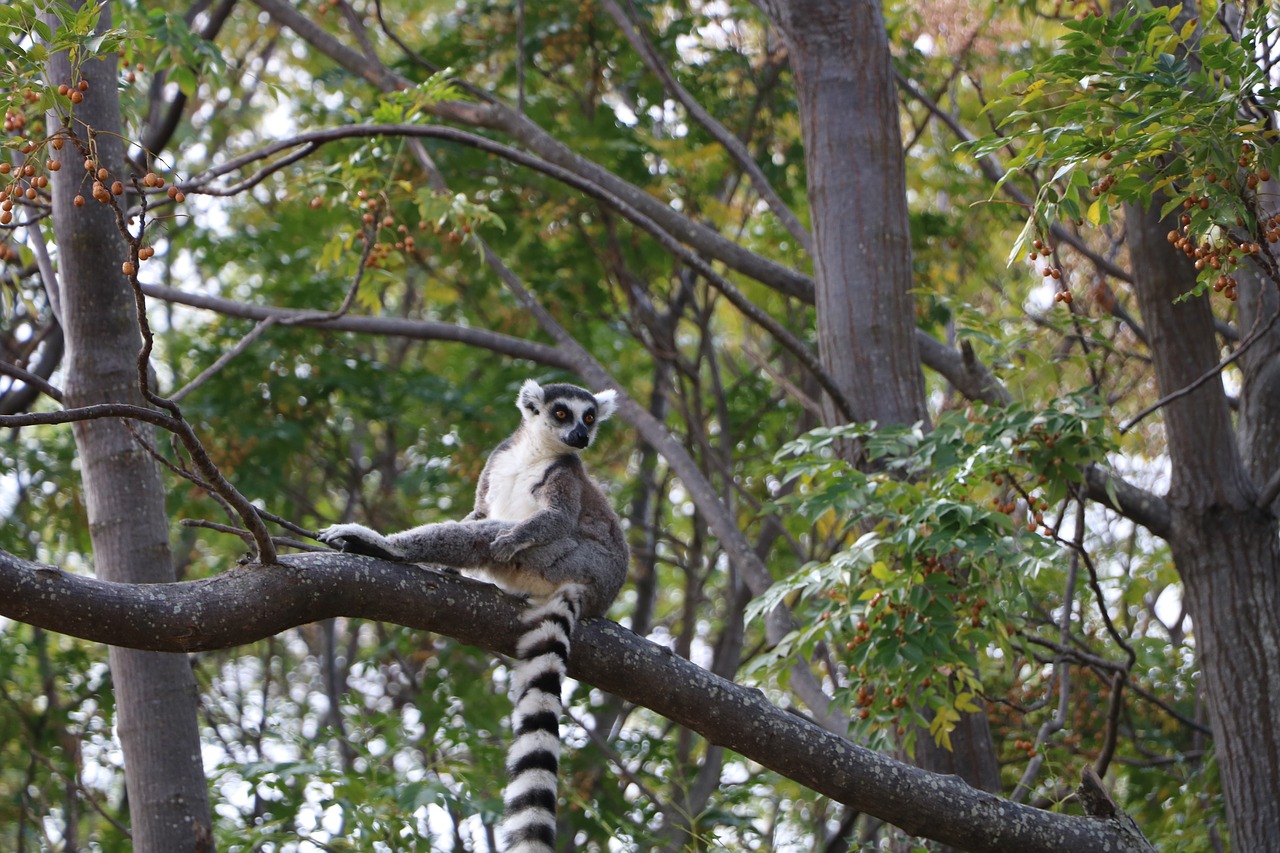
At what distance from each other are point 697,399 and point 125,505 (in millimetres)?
5476

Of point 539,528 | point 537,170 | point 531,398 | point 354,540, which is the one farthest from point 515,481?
point 354,540

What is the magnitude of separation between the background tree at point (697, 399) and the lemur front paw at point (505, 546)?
2.60ft

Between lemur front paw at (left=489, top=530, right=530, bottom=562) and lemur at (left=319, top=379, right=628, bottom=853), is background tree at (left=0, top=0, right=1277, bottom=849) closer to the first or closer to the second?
lemur at (left=319, top=379, right=628, bottom=853)

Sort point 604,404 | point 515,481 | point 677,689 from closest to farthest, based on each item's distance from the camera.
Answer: point 677,689
point 515,481
point 604,404

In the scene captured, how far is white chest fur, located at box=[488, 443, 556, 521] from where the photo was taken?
17.8 feet

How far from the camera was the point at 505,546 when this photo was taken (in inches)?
189

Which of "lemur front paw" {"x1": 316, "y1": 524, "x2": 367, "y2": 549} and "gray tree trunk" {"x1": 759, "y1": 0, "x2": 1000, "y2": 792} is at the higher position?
"gray tree trunk" {"x1": 759, "y1": 0, "x2": 1000, "y2": 792}

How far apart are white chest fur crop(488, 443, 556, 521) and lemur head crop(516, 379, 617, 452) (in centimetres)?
12

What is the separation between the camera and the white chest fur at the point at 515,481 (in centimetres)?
542

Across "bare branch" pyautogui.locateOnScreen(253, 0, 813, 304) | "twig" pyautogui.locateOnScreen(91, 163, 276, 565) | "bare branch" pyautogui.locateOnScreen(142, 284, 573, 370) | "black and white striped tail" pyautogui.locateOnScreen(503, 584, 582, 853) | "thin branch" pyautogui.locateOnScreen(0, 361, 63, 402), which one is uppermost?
"bare branch" pyautogui.locateOnScreen(253, 0, 813, 304)

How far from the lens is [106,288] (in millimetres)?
4934

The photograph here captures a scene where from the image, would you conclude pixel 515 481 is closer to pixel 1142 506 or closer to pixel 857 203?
pixel 857 203

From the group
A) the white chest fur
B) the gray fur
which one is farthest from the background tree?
the white chest fur

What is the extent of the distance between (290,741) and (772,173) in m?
5.96
